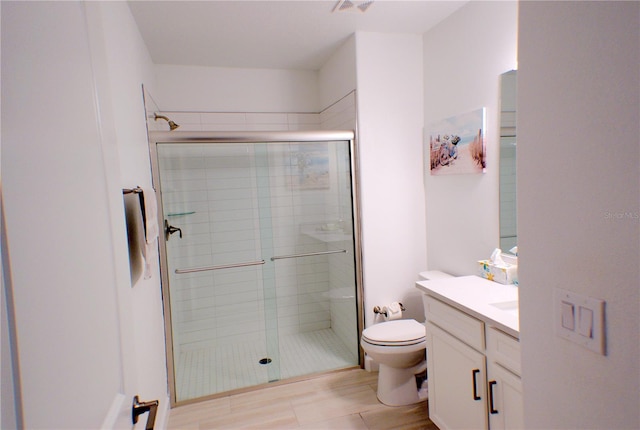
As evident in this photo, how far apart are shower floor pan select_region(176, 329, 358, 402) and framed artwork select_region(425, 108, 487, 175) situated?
63.7 inches

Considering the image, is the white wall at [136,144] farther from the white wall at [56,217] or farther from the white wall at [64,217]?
the white wall at [56,217]

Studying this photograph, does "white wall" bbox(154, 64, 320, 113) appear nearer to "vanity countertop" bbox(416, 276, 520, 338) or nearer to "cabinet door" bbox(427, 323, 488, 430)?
"vanity countertop" bbox(416, 276, 520, 338)

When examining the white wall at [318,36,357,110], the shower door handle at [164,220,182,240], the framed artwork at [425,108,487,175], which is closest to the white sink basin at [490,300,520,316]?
the framed artwork at [425,108,487,175]

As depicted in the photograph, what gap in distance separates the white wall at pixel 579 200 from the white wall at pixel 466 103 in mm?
1297

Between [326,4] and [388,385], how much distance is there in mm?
2383

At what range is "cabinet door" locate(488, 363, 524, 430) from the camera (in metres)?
1.40

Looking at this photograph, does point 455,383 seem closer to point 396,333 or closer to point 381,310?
point 396,333

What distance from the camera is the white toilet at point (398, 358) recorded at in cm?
226

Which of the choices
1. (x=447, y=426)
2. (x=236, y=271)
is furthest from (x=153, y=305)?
(x=447, y=426)

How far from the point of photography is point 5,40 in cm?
42

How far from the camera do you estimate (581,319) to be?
78 cm

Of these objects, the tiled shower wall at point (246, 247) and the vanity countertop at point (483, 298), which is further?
the tiled shower wall at point (246, 247)

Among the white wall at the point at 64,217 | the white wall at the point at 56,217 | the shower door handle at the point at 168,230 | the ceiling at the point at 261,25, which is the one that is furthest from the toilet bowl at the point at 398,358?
the ceiling at the point at 261,25

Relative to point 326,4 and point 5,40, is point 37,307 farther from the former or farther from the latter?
point 326,4
